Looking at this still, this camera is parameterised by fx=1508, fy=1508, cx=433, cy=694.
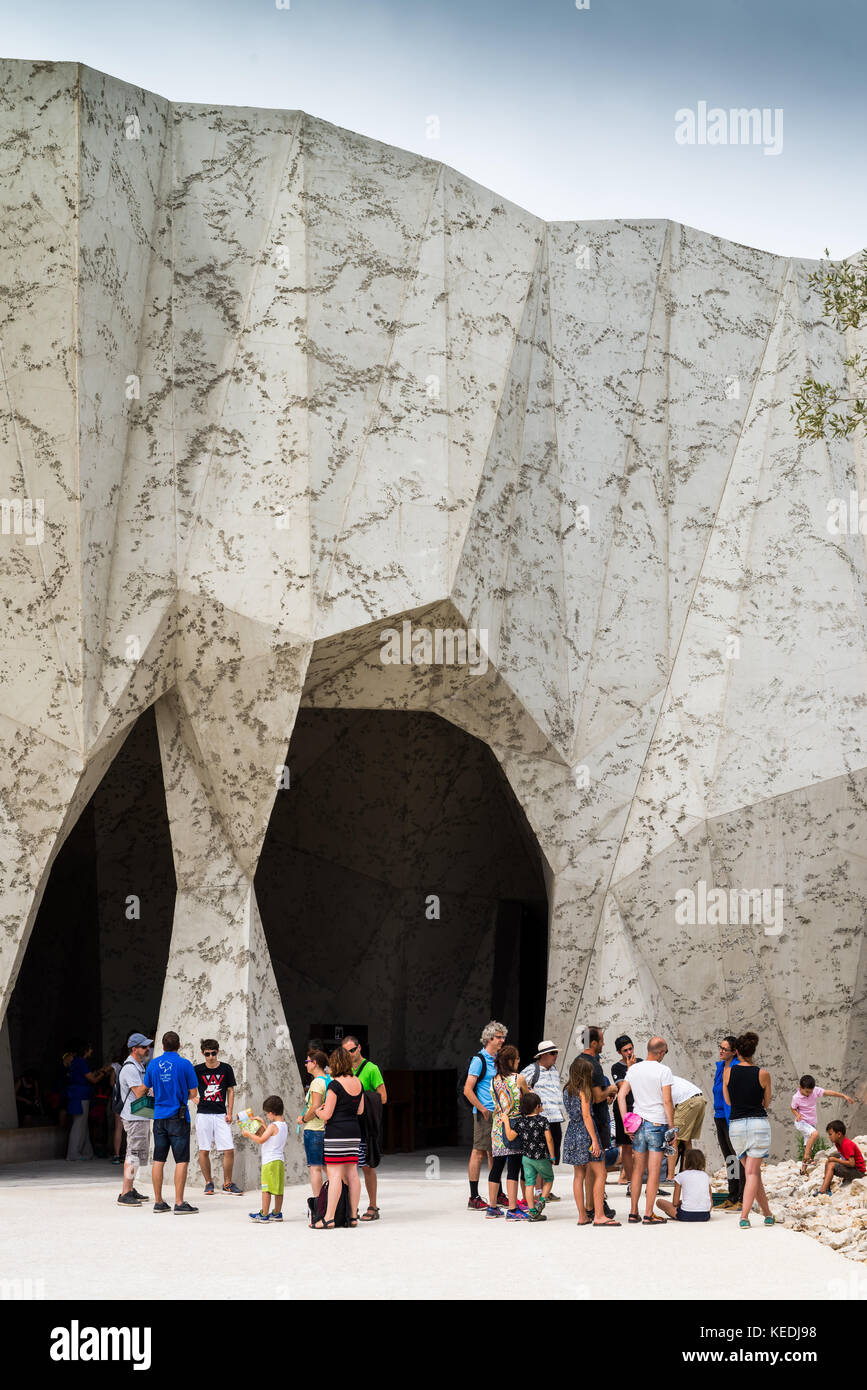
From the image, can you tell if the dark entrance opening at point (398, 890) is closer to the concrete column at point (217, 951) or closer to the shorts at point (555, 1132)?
the concrete column at point (217, 951)

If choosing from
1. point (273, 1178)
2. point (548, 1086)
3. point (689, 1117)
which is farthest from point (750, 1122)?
point (273, 1178)

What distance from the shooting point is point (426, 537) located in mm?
15312

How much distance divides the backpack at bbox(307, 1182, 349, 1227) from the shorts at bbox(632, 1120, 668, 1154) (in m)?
2.10

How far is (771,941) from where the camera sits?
16.1 meters

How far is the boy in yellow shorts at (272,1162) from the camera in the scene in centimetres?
1051

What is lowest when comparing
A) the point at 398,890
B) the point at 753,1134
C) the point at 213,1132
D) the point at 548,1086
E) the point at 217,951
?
the point at 213,1132

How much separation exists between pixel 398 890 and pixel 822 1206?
35.5ft

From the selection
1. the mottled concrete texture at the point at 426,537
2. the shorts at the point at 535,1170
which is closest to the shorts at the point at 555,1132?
the shorts at the point at 535,1170

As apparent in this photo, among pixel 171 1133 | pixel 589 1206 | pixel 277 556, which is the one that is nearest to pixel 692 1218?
pixel 589 1206

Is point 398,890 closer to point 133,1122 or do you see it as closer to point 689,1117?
point 133,1122

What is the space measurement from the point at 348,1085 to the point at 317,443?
7402 millimetres

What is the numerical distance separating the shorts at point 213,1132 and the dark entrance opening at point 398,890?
830 centimetres

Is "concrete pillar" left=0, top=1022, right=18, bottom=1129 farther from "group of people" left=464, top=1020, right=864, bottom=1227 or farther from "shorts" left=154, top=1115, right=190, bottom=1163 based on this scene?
"group of people" left=464, top=1020, right=864, bottom=1227
